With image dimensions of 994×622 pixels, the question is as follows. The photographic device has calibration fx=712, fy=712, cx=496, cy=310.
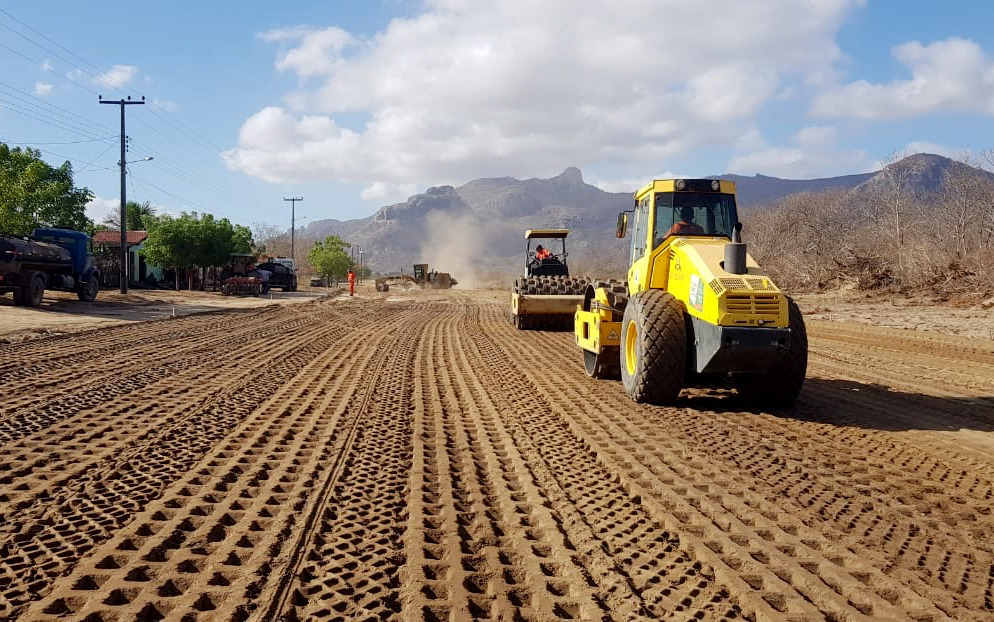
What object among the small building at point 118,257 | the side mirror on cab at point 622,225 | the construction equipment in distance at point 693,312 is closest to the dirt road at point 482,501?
the construction equipment in distance at point 693,312

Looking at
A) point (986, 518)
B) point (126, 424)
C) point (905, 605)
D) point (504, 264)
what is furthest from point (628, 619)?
point (504, 264)

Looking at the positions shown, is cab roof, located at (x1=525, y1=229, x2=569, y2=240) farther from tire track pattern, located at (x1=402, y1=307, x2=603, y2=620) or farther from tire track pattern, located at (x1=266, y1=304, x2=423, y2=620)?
tire track pattern, located at (x1=402, y1=307, x2=603, y2=620)

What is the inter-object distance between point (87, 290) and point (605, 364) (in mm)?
23383

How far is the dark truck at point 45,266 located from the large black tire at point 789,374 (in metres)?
21.7

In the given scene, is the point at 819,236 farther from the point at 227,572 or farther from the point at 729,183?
the point at 227,572

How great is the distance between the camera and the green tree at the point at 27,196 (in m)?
25.9

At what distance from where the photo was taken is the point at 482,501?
187 inches

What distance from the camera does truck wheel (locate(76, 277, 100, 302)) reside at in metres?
26.0

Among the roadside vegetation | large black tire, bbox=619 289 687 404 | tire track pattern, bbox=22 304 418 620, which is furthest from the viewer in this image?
the roadside vegetation

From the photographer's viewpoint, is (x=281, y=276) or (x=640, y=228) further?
(x=281, y=276)

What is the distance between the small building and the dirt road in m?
36.5

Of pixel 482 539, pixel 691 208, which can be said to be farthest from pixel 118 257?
pixel 482 539

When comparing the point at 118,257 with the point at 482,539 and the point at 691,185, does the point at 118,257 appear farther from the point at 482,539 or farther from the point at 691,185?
the point at 482,539

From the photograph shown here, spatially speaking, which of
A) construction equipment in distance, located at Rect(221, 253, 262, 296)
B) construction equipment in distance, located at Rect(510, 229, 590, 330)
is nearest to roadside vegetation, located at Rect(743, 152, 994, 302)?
construction equipment in distance, located at Rect(510, 229, 590, 330)
